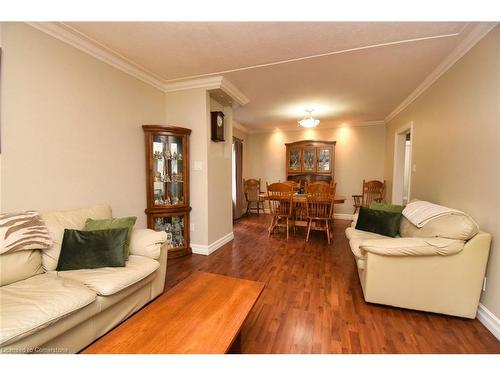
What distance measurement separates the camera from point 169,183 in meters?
3.08

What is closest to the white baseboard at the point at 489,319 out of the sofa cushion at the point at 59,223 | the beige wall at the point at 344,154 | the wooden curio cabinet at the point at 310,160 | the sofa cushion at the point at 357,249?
the sofa cushion at the point at 357,249

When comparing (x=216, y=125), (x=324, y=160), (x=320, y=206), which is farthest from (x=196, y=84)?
(x=324, y=160)

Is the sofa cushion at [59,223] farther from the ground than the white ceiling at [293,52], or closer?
closer

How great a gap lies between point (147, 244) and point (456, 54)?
348 cm

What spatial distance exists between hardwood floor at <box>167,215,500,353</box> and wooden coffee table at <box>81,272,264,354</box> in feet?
1.26

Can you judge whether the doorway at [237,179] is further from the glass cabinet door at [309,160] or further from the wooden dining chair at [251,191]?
the glass cabinet door at [309,160]

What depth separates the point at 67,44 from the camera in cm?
200

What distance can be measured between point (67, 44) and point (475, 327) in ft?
13.5

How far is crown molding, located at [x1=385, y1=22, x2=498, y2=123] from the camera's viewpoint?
70.7 inches

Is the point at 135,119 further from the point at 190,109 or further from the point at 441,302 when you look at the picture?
the point at 441,302

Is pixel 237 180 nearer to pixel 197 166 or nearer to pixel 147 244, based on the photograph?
pixel 197 166

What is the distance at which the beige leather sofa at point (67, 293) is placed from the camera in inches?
42.9

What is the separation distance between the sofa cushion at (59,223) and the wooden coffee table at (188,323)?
1.00 meters

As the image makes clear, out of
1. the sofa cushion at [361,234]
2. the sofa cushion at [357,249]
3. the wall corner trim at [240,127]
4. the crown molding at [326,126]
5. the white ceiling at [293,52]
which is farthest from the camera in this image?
the wall corner trim at [240,127]
